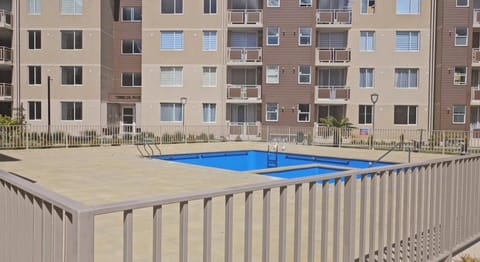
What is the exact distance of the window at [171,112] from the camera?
3212 cm

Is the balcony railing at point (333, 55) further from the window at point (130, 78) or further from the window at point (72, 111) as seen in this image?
the window at point (72, 111)

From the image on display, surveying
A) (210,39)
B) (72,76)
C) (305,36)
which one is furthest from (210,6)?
(72,76)

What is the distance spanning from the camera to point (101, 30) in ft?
105

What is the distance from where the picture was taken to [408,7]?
31.2 metres

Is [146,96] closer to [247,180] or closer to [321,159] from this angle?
[321,159]

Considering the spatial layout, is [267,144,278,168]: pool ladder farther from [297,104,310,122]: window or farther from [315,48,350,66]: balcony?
[315,48,350,66]: balcony

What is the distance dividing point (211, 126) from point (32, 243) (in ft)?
89.4

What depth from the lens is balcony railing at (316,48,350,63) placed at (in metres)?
31.0

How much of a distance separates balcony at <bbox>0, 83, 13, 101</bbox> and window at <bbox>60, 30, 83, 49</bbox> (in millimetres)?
4675

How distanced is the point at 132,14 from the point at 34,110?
1008cm

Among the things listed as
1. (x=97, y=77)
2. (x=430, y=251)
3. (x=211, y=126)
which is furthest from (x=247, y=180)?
(x=97, y=77)

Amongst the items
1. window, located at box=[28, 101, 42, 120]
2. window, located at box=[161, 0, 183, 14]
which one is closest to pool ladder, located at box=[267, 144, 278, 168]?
window, located at box=[161, 0, 183, 14]

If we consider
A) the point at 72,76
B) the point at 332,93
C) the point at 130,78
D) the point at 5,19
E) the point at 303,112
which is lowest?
the point at 303,112

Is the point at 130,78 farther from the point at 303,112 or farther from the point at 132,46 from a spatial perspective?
the point at 303,112
